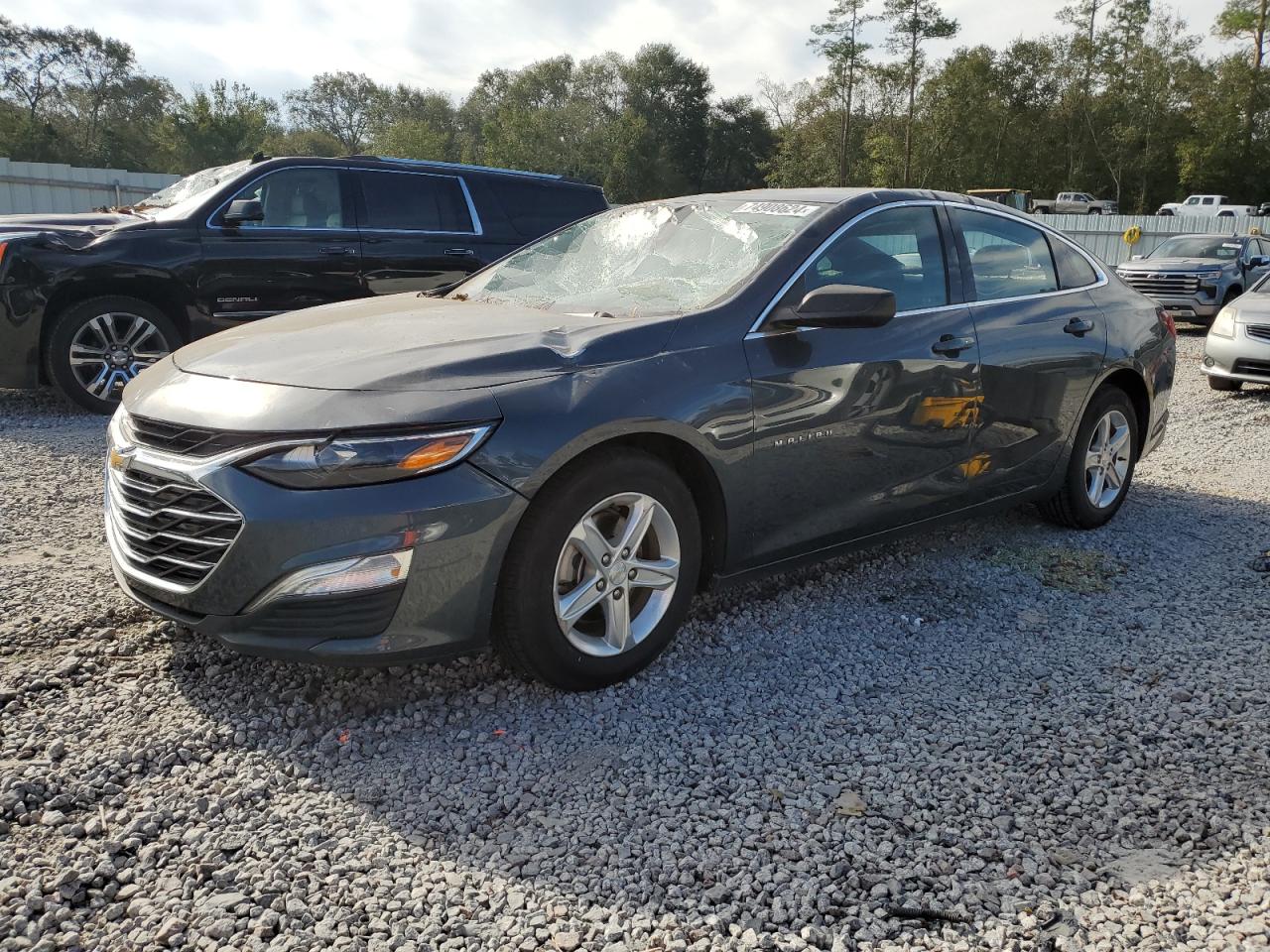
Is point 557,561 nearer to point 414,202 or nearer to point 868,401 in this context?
point 868,401

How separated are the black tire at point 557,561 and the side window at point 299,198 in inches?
215

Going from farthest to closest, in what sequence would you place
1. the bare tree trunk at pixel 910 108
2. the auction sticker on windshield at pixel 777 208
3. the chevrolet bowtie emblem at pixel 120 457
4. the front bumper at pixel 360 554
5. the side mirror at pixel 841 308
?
the bare tree trunk at pixel 910 108 → the auction sticker on windshield at pixel 777 208 → the side mirror at pixel 841 308 → the chevrolet bowtie emblem at pixel 120 457 → the front bumper at pixel 360 554

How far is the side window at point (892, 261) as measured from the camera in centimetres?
361

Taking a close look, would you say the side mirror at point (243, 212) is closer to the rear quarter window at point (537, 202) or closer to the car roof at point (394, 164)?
the car roof at point (394, 164)

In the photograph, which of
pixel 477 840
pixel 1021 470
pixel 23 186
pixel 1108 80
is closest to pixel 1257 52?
pixel 1108 80

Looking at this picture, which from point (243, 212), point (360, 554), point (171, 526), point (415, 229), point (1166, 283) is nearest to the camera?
point (360, 554)

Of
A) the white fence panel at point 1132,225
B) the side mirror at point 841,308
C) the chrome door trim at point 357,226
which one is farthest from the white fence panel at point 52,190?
the white fence panel at point 1132,225

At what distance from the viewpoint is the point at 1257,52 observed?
4841 cm

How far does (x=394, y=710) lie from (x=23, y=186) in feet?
79.5

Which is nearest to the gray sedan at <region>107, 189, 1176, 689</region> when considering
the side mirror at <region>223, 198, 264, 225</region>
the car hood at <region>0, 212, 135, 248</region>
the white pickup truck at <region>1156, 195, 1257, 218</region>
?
the side mirror at <region>223, 198, 264, 225</region>

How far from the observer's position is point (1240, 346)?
9.47 metres

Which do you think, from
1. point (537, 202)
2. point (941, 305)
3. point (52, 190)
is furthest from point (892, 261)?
point (52, 190)

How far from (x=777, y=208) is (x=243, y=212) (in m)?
4.80

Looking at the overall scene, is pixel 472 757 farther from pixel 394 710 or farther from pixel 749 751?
pixel 749 751
